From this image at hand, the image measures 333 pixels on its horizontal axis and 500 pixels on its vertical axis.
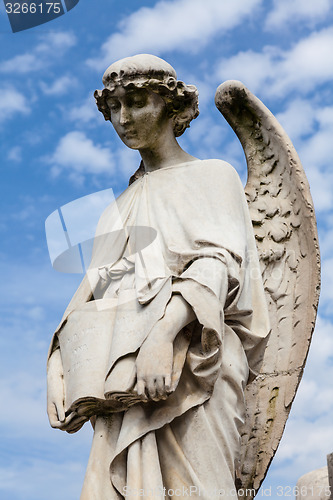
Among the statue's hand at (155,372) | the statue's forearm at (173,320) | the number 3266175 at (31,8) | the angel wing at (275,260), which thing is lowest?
the statue's hand at (155,372)

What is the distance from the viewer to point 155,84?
19.8 ft

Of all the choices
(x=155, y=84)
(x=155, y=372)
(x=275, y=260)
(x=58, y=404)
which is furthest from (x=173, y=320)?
(x=275, y=260)

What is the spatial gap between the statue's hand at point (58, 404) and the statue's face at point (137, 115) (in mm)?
1376

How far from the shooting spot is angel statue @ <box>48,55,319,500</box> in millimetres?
5230

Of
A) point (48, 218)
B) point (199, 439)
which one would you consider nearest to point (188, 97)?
point (48, 218)

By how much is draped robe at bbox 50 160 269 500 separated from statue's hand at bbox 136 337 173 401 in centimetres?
10

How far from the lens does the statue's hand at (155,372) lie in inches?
202

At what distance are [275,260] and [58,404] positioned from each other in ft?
6.79

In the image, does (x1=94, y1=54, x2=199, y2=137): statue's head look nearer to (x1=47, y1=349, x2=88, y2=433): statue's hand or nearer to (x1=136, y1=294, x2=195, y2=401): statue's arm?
(x1=136, y1=294, x2=195, y2=401): statue's arm

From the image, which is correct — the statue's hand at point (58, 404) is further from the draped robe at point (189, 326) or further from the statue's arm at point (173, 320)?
the statue's arm at point (173, 320)

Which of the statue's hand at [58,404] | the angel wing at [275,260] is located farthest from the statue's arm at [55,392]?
the angel wing at [275,260]

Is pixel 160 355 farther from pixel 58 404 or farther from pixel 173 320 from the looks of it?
pixel 58 404

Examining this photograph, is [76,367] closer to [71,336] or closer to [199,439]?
[71,336]

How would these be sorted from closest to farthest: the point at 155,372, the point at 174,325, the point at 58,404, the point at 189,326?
1. the point at 155,372
2. the point at 174,325
3. the point at 189,326
4. the point at 58,404
